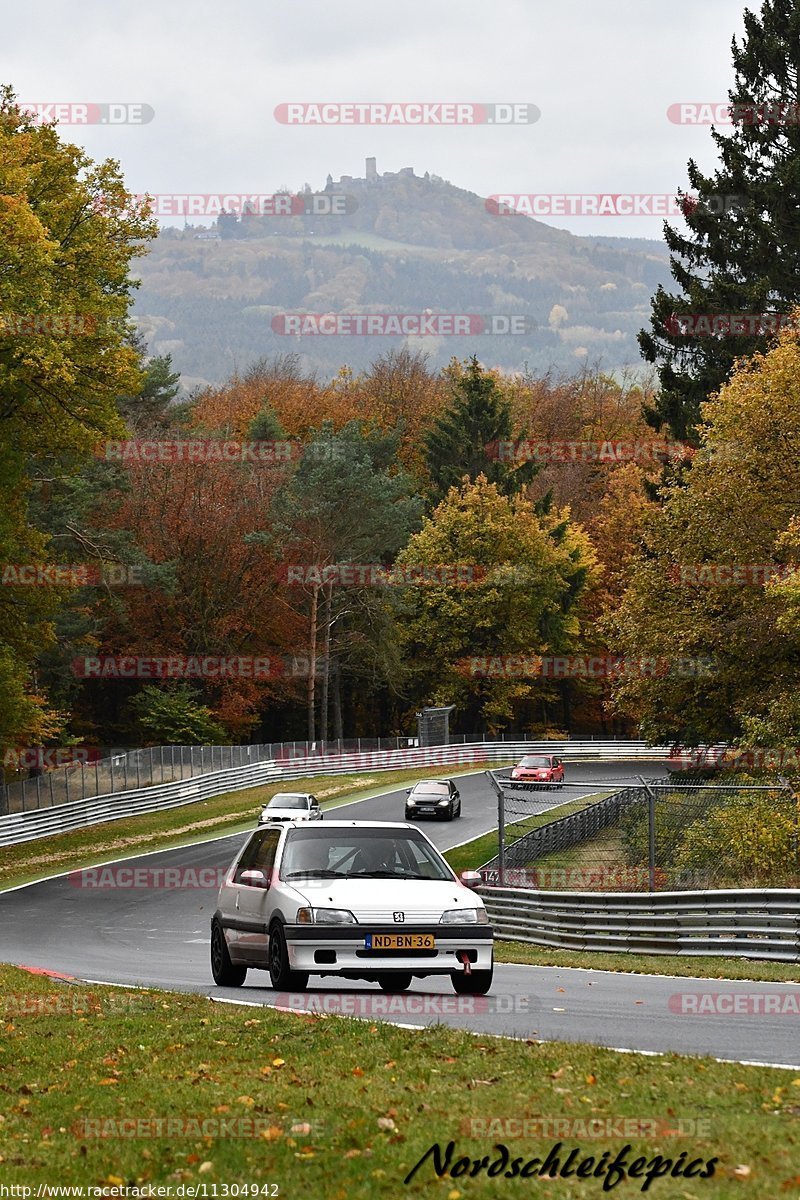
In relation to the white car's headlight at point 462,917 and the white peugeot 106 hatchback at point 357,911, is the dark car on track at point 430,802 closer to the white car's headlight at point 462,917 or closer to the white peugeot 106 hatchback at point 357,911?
the white peugeot 106 hatchback at point 357,911

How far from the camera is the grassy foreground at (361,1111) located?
630cm

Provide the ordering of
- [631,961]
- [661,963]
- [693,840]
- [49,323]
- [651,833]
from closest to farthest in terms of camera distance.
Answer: [661,963], [631,961], [651,833], [693,840], [49,323]

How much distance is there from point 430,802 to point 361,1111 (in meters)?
44.4

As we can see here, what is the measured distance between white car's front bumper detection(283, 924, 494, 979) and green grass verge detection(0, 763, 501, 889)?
2665cm

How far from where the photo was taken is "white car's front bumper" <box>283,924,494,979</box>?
13.8 meters

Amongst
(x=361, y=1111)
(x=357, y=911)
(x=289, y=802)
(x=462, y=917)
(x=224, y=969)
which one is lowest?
(x=289, y=802)

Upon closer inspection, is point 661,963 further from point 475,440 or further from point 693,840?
point 475,440

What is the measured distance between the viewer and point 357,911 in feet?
45.6

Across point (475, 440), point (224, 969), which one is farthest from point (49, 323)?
point (475, 440)

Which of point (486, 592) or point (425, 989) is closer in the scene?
point (425, 989)

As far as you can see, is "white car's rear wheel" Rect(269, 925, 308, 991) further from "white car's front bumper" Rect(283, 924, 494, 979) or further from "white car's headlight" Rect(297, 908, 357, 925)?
"white car's headlight" Rect(297, 908, 357, 925)

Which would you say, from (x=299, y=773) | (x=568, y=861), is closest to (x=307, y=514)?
(x=299, y=773)

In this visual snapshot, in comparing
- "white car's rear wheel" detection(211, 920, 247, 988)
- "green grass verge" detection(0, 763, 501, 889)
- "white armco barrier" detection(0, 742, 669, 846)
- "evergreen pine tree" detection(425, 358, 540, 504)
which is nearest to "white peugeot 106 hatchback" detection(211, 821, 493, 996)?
"white car's rear wheel" detection(211, 920, 247, 988)

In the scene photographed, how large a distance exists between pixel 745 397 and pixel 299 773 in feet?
126
